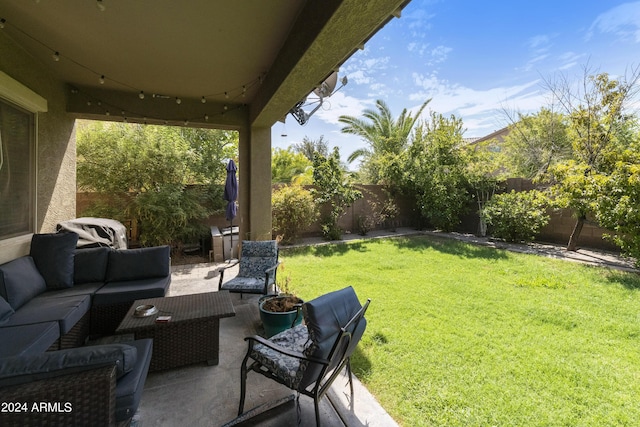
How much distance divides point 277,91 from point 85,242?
3.69 m

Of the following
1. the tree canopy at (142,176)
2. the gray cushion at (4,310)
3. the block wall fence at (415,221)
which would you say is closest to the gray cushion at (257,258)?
the gray cushion at (4,310)

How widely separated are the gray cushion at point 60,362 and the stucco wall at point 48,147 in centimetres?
297

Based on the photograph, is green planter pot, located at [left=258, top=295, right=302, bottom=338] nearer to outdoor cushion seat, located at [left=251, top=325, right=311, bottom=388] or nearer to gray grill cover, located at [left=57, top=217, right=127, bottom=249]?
outdoor cushion seat, located at [left=251, top=325, right=311, bottom=388]

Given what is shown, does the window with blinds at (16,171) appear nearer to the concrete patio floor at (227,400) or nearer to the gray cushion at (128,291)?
the gray cushion at (128,291)

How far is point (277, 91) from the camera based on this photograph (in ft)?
12.1

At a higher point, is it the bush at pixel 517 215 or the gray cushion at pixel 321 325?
the bush at pixel 517 215

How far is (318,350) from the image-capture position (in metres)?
1.79

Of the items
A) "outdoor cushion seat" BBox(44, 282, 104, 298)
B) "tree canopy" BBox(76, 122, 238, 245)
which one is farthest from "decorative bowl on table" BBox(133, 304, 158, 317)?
"tree canopy" BBox(76, 122, 238, 245)

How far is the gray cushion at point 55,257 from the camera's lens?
131 inches

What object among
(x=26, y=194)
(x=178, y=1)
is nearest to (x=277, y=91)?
(x=178, y=1)

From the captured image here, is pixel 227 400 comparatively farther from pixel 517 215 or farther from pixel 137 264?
pixel 517 215

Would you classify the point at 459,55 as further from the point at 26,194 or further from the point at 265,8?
the point at 26,194

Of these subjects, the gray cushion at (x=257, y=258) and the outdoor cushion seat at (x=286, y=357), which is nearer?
the outdoor cushion seat at (x=286, y=357)

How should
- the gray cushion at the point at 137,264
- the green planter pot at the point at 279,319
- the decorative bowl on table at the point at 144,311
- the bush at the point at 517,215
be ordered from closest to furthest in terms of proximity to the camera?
the decorative bowl on table at the point at 144,311 → the green planter pot at the point at 279,319 → the gray cushion at the point at 137,264 → the bush at the point at 517,215
